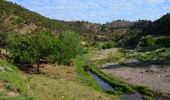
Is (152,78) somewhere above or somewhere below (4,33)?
below

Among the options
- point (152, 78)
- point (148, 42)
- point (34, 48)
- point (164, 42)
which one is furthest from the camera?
point (148, 42)

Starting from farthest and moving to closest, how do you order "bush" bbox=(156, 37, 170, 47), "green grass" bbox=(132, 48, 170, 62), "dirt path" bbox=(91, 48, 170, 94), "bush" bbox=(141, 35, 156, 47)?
"bush" bbox=(141, 35, 156, 47)
"bush" bbox=(156, 37, 170, 47)
"green grass" bbox=(132, 48, 170, 62)
"dirt path" bbox=(91, 48, 170, 94)

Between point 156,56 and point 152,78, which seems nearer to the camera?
point 152,78

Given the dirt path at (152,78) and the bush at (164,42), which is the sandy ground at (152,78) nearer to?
the dirt path at (152,78)

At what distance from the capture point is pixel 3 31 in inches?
3831

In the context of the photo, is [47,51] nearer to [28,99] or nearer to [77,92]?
[77,92]

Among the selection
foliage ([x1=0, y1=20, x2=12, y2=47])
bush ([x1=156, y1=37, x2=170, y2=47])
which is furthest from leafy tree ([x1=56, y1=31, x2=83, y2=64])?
bush ([x1=156, y1=37, x2=170, y2=47])

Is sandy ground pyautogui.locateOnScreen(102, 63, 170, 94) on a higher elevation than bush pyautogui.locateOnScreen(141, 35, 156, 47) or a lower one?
lower

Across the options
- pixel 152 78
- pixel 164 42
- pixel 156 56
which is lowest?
pixel 152 78

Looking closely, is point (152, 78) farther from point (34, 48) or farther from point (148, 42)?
point (148, 42)

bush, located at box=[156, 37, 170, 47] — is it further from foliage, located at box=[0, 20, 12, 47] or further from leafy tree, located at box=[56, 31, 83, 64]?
foliage, located at box=[0, 20, 12, 47]

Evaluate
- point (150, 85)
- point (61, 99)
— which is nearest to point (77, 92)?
point (61, 99)

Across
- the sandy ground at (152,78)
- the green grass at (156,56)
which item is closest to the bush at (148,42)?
the green grass at (156,56)

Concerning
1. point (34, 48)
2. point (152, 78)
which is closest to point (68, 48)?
point (34, 48)
